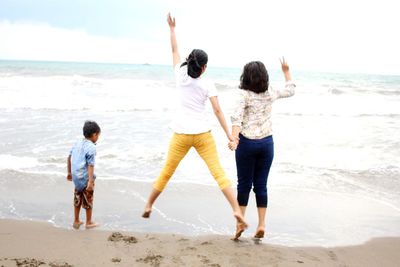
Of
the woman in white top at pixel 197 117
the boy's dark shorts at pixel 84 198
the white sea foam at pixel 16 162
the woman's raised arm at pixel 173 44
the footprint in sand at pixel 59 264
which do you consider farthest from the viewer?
the white sea foam at pixel 16 162

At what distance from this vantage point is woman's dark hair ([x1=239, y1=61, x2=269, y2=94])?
162 inches

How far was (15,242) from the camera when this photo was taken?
4098mm

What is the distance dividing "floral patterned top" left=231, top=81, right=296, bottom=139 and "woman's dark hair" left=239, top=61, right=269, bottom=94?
0.08 metres

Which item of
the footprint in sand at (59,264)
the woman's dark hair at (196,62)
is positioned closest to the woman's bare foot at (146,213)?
the footprint in sand at (59,264)

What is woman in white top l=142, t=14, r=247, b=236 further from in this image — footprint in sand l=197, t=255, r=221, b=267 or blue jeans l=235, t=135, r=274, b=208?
footprint in sand l=197, t=255, r=221, b=267

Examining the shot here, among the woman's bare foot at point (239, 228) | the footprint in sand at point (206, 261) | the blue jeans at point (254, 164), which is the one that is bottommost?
the footprint in sand at point (206, 261)

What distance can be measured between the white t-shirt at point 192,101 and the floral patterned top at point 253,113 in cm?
29

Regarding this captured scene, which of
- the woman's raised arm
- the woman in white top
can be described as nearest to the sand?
the woman in white top

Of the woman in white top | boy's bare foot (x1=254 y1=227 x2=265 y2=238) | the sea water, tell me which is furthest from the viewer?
the sea water

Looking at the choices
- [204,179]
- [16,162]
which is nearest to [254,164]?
[204,179]

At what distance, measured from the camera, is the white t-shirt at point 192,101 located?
13.7 ft

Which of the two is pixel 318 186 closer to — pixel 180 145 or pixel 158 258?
pixel 180 145

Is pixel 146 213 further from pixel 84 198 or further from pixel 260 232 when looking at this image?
pixel 260 232

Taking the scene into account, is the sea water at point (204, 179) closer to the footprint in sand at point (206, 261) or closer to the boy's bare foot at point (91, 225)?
the boy's bare foot at point (91, 225)
